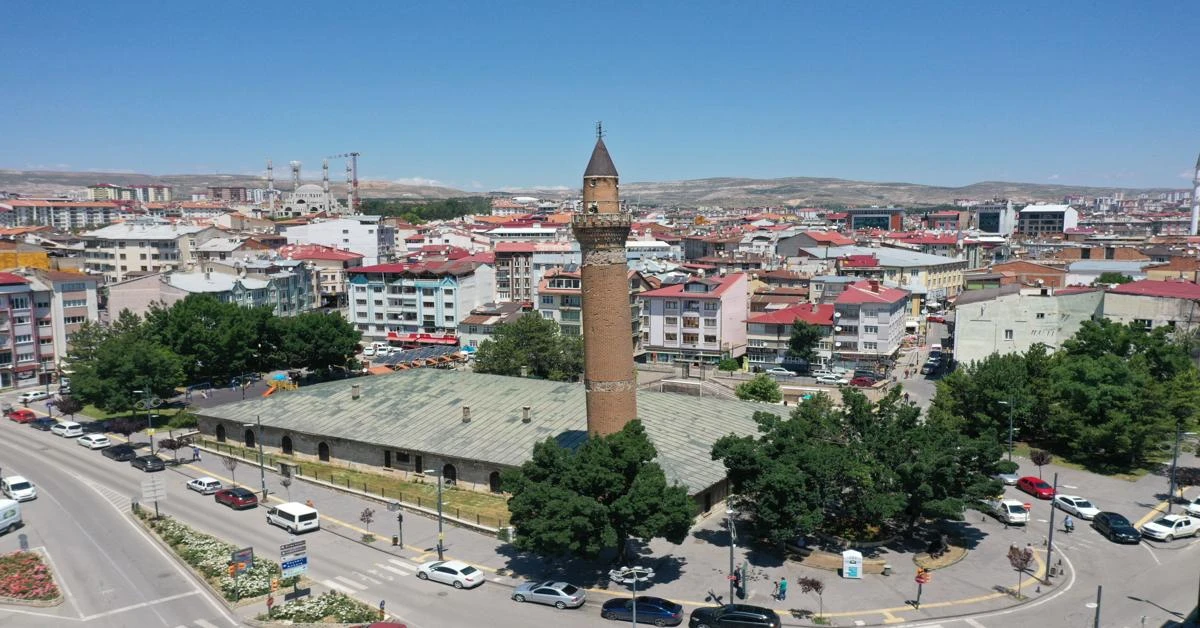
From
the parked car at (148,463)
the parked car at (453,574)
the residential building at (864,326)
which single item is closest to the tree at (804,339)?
the residential building at (864,326)

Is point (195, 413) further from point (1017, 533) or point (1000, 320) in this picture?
point (1000, 320)

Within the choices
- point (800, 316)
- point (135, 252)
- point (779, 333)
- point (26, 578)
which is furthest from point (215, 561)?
point (135, 252)

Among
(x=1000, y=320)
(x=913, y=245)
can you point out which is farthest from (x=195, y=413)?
(x=913, y=245)

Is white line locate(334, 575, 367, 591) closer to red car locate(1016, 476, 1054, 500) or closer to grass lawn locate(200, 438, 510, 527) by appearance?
grass lawn locate(200, 438, 510, 527)

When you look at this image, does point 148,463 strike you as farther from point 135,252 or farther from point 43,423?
point 135,252

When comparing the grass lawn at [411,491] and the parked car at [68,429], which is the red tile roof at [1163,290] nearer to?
the grass lawn at [411,491]

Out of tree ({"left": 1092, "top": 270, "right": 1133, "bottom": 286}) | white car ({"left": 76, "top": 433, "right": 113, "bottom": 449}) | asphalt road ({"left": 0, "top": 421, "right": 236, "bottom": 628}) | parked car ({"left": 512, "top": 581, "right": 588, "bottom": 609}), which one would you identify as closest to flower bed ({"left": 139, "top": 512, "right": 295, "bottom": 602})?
asphalt road ({"left": 0, "top": 421, "right": 236, "bottom": 628})
